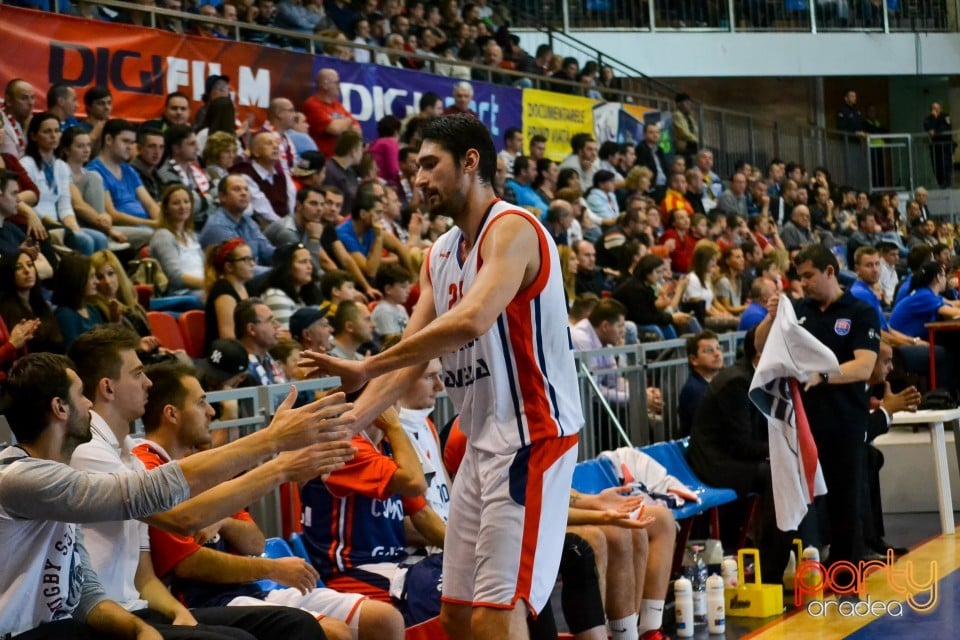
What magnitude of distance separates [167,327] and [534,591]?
462 centimetres

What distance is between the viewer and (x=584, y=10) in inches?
979

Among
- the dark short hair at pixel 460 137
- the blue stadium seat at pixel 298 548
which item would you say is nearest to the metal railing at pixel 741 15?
the blue stadium seat at pixel 298 548

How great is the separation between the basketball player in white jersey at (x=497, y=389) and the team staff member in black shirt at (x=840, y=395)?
382cm

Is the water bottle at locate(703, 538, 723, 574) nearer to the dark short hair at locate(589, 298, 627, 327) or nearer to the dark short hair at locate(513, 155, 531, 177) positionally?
the dark short hair at locate(589, 298, 627, 327)

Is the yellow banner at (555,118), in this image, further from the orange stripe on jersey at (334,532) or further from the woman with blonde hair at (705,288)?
the orange stripe on jersey at (334,532)

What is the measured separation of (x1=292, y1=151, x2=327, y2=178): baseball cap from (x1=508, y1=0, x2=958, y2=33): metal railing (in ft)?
39.4

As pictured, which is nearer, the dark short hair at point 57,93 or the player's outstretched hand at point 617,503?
the player's outstretched hand at point 617,503

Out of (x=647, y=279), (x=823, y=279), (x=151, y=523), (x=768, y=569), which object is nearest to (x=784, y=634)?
(x=768, y=569)

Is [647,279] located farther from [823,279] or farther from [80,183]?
[80,183]

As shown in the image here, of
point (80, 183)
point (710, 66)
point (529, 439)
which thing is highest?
point (710, 66)

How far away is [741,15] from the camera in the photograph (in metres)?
26.1

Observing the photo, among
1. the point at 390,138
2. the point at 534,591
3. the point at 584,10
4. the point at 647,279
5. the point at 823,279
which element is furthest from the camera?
the point at 584,10

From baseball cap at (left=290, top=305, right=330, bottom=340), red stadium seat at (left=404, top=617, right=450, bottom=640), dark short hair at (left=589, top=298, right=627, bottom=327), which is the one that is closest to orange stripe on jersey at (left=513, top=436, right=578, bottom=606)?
red stadium seat at (left=404, top=617, right=450, bottom=640)

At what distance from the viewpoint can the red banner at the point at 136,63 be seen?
997 cm
